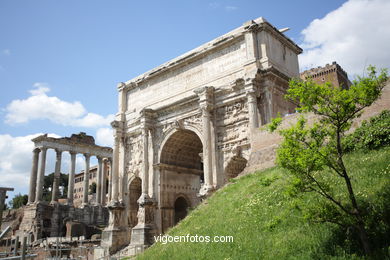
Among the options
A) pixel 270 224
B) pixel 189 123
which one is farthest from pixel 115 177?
pixel 270 224

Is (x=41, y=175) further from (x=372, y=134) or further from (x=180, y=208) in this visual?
(x=372, y=134)

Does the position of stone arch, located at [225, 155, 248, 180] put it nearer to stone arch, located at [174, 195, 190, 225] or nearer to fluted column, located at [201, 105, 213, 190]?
fluted column, located at [201, 105, 213, 190]

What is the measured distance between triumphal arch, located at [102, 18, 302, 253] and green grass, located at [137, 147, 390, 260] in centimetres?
514

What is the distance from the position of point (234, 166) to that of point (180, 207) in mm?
6259

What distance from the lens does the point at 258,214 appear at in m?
9.66

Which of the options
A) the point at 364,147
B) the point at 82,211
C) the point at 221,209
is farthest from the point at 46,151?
the point at 364,147

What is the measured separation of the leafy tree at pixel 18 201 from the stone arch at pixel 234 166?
169 ft

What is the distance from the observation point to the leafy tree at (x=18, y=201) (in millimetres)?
59528

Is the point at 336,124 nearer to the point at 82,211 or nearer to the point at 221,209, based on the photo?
the point at 221,209

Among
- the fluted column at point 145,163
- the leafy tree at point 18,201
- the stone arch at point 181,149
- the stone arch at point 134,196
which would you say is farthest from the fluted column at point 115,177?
A: the leafy tree at point 18,201

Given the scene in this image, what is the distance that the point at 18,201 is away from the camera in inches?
2431

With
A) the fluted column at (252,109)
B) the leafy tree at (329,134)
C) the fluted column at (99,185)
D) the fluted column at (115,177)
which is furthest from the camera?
the fluted column at (99,185)

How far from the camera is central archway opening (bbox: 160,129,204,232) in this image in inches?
821

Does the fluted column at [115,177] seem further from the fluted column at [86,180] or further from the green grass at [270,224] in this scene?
the fluted column at [86,180]
